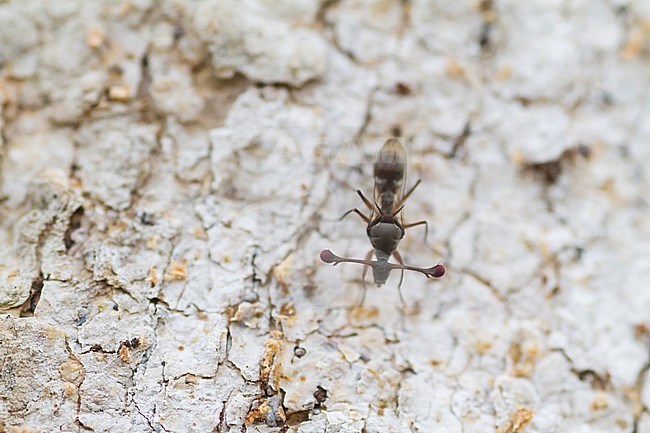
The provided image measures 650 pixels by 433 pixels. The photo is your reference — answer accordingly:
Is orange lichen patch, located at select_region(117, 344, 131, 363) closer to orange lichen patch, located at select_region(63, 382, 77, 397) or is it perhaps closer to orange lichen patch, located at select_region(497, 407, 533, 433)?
orange lichen patch, located at select_region(63, 382, 77, 397)

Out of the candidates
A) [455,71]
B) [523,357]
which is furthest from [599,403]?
[455,71]

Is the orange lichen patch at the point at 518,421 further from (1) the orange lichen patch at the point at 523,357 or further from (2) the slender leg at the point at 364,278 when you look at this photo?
(2) the slender leg at the point at 364,278

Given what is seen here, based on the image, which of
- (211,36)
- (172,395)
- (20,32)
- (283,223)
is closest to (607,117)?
(283,223)

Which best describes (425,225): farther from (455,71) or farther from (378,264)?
(455,71)

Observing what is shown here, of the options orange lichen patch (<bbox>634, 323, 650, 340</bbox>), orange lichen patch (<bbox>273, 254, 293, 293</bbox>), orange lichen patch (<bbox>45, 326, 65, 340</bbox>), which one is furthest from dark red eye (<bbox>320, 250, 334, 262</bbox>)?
orange lichen patch (<bbox>634, 323, 650, 340</bbox>)

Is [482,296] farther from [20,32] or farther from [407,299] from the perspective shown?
[20,32]

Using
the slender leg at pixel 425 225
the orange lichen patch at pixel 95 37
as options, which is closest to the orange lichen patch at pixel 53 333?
the orange lichen patch at pixel 95 37
